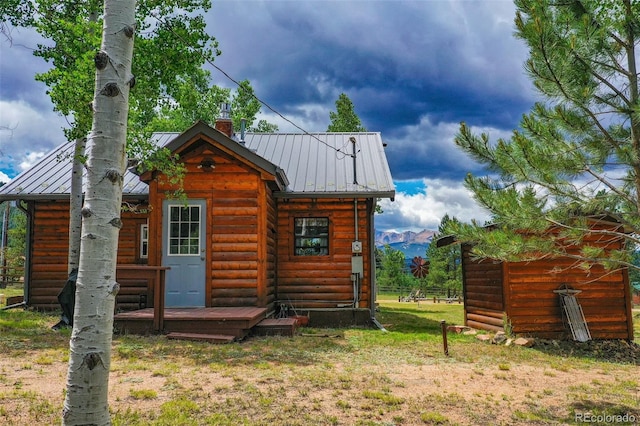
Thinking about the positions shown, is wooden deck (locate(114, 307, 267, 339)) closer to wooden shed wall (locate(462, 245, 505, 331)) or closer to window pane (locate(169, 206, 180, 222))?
window pane (locate(169, 206, 180, 222))

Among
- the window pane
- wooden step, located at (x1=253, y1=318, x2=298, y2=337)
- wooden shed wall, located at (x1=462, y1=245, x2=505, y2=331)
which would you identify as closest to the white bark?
the window pane

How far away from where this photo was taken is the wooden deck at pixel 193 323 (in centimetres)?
811

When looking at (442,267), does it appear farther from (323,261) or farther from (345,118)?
(323,261)

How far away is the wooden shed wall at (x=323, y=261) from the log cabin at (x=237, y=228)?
3 cm

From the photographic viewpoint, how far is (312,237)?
11867 millimetres

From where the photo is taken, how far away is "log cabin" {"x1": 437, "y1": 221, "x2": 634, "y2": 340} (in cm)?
994

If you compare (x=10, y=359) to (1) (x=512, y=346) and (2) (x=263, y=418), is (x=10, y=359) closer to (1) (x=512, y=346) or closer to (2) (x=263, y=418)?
(2) (x=263, y=418)

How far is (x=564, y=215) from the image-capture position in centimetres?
571

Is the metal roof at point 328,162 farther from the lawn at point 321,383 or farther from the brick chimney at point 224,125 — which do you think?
the lawn at point 321,383

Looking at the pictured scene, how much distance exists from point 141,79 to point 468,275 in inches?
362

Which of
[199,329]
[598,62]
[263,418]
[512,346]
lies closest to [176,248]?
[199,329]

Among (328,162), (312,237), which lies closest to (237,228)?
(312,237)

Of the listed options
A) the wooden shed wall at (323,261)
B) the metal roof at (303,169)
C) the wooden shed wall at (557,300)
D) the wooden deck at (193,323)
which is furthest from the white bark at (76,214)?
the wooden shed wall at (557,300)

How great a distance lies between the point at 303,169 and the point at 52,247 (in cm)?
689
